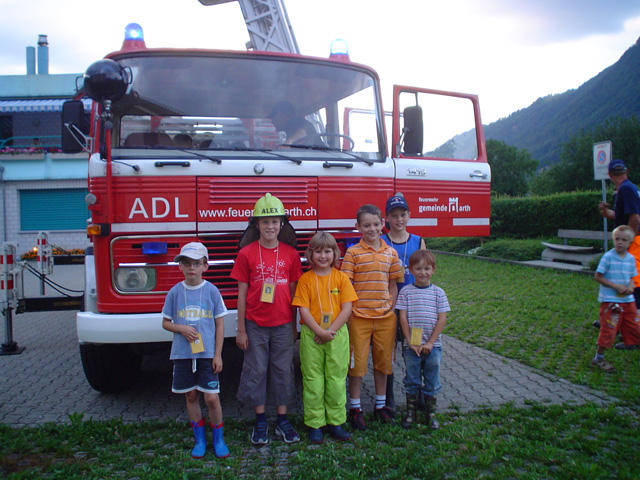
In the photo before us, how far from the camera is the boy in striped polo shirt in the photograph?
12.1 ft

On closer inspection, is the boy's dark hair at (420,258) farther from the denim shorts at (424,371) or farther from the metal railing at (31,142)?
the metal railing at (31,142)

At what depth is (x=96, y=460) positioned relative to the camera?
3268mm

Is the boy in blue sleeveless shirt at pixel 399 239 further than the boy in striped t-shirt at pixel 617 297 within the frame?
No

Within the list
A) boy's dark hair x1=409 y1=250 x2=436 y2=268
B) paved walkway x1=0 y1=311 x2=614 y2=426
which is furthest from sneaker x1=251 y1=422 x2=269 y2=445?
boy's dark hair x1=409 y1=250 x2=436 y2=268

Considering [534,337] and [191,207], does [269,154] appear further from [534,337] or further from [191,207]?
[534,337]

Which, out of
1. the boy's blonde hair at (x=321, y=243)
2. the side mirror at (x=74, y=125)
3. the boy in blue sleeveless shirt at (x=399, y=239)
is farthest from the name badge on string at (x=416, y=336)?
the side mirror at (x=74, y=125)

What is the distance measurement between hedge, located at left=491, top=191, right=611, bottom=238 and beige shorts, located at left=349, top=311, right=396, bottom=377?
41.7 feet

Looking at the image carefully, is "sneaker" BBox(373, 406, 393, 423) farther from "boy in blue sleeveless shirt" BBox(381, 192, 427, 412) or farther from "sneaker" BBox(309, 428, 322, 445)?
"sneaker" BBox(309, 428, 322, 445)

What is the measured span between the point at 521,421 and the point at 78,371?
443 centimetres

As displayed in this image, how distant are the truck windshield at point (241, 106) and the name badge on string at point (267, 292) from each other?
1210 millimetres

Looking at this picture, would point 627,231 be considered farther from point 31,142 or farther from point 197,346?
point 31,142

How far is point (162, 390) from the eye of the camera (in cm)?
479

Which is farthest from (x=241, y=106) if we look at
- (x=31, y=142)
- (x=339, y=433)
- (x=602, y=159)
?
(x=31, y=142)

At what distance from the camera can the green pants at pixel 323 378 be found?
3.50 metres
